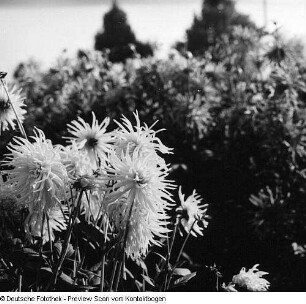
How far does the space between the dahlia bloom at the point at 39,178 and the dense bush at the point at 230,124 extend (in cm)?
120

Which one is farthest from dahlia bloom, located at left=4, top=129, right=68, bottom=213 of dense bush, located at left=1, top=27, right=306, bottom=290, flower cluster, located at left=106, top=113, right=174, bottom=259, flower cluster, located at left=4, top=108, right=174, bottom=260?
dense bush, located at left=1, top=27, right=306, bottom=290

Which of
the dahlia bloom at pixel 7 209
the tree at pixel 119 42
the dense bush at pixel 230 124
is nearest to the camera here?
the dahlia bloom at pixel 7 209

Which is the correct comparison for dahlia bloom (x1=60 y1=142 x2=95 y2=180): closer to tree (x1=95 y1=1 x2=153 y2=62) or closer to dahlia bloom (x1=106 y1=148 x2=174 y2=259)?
dahlia bloom (x1=106 y1=148 x2=174 y2=259)

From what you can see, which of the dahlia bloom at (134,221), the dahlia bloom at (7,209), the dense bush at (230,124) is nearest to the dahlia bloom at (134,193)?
the dahlia bloom at (134,221)

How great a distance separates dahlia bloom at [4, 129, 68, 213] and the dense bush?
1.20 meters

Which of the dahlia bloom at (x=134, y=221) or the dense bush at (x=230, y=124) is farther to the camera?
the dense bush at (x=230, y=124)

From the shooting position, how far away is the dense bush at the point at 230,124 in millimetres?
2166

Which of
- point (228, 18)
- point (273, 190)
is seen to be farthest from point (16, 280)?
point (228, 18)

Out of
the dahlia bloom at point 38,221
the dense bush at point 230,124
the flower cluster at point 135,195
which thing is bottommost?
the dense bush at point 230,124

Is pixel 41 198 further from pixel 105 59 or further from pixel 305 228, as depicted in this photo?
pixel 105 59

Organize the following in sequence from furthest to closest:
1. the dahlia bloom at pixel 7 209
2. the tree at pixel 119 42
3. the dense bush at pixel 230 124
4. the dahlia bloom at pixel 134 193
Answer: the tree at pixel 119 42 < the dense bush at pixel 230 124 < the dahlia bloom at pixel 7 209 < the dahlia bloom at pixel 134 193

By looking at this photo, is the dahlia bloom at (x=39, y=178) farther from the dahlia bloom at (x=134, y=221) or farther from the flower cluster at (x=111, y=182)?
the dahlia bloom at (x=134, y=221)

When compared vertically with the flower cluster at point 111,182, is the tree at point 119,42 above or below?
below

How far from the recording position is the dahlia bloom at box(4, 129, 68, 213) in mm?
883
